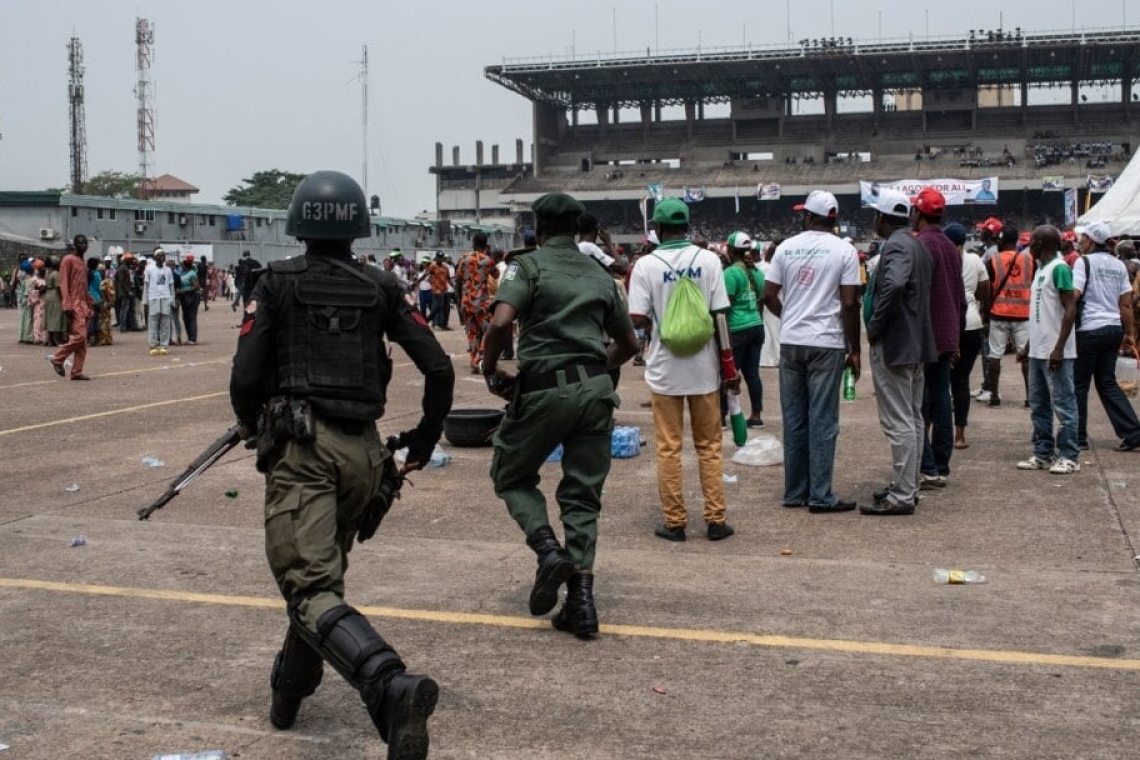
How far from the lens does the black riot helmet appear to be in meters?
3.72

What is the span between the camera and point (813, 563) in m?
6.12

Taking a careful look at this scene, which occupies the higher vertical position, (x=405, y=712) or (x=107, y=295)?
(x=107, y=295)

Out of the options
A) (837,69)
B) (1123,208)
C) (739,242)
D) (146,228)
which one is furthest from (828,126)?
(739,242)

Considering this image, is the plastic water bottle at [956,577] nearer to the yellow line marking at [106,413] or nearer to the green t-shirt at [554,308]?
the green t-shirt at [554,308]

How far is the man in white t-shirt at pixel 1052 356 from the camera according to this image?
853 centimetres

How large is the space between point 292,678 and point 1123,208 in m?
21.6

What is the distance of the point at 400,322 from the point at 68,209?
1958 inches

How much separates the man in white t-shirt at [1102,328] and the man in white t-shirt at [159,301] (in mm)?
15342

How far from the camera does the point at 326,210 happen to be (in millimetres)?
3730

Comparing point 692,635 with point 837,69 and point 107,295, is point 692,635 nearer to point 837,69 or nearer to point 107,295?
point 107,295

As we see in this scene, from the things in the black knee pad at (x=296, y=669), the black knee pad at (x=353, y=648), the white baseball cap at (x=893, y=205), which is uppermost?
the white baseball cap at (x=893, y=205)

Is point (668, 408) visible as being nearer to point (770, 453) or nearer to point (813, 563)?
point (813, 563)

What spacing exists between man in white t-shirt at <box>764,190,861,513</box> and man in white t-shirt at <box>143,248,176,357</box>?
600 inches

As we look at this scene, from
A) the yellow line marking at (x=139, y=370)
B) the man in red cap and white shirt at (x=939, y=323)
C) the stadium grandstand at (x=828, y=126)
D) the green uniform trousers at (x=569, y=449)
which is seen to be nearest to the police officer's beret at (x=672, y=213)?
the green uniform trousers at (x=569, y=449)
